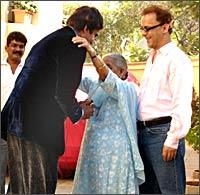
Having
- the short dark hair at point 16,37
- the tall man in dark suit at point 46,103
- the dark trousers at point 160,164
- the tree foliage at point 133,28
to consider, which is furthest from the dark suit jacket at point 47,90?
the short dark hair at point 16,37

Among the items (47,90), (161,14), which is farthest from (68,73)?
(161,14)

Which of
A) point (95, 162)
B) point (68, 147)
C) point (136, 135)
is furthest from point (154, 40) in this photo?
point (68, 147)

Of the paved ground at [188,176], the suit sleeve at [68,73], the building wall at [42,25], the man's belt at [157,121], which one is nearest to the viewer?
the suit sleeve at [68,73]

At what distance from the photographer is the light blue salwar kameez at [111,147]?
6.77 feet

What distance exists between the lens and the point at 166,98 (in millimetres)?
1960

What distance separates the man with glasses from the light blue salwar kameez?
0.19ft

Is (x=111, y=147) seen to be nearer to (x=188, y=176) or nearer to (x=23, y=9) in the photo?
(x=23, y=9)

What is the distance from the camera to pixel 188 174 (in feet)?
10.3

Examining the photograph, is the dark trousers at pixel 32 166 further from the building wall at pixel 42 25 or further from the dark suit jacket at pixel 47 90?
the building wall at pixel 42 25

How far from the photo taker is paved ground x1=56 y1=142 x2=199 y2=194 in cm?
263

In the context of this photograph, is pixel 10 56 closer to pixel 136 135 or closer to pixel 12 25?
pixel 12 25

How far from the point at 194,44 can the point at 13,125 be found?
4.14ft

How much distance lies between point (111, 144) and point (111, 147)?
13 mm

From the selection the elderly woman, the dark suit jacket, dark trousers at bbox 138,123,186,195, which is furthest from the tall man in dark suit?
dark trousers at bbox 138,123,186,195
